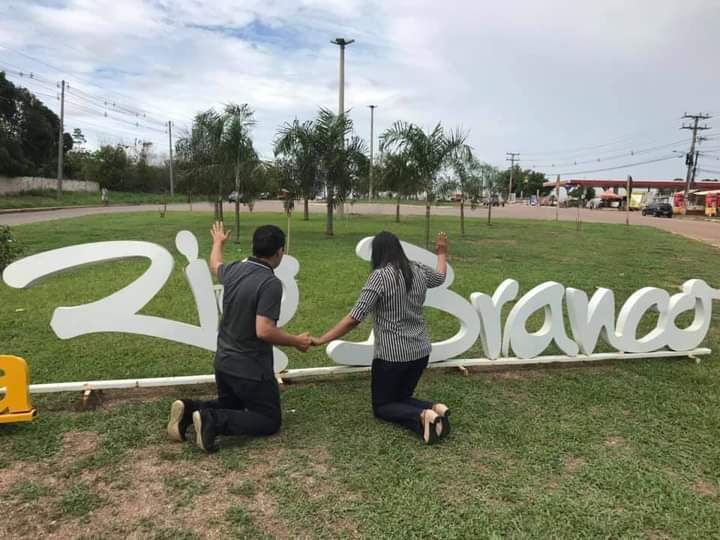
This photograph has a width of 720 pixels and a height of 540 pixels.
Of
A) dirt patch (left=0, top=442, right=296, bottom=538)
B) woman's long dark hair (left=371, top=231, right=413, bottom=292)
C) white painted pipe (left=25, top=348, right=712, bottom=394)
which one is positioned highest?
woman's long dark hair (left=371, top=231, right=413, bottom=292)

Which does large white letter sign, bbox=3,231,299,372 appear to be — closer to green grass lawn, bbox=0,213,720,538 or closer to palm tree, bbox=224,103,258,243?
green grass lawn, bbox=0,213,720,538

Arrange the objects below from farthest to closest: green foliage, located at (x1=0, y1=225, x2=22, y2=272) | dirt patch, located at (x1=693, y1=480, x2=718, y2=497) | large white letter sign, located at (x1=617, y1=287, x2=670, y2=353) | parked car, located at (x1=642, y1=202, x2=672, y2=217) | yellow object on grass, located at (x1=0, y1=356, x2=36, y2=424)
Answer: parked car, located at (x1=642, y1=202, x2=672, y2=217), green foliage, located at (x1=0, y1=225, x2=22, y2=272), large white letter sign, located at (x1=617, y1=287, x2=670, y2=353), yellow object on grass, located at (x1=0, y1=356, x2=36, y2=424), dirt patch, located at (x1=693, y1=480, x2=718, y2=497)

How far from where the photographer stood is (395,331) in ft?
12.1

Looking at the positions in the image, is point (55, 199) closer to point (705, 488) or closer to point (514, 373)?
point (514, 373)

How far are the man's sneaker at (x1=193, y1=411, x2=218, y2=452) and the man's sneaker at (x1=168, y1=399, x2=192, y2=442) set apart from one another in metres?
0.15

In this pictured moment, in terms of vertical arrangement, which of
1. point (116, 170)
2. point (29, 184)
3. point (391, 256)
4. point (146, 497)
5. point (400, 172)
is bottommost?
point (146, 497)

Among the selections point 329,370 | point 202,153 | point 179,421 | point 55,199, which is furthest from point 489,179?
point 55,199

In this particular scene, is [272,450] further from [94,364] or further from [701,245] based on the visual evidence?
[701,245]

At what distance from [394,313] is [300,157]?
1350cm

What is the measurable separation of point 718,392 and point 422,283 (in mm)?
A: 2820

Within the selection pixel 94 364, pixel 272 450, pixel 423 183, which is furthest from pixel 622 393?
pixel 423 183

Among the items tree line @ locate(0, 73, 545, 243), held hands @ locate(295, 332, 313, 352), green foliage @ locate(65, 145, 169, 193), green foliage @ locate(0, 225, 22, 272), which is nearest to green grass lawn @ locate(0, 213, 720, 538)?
held hands @ locate(295, 332, 313, 352)

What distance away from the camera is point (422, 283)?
3816 millimetres

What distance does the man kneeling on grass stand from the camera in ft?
10.9
